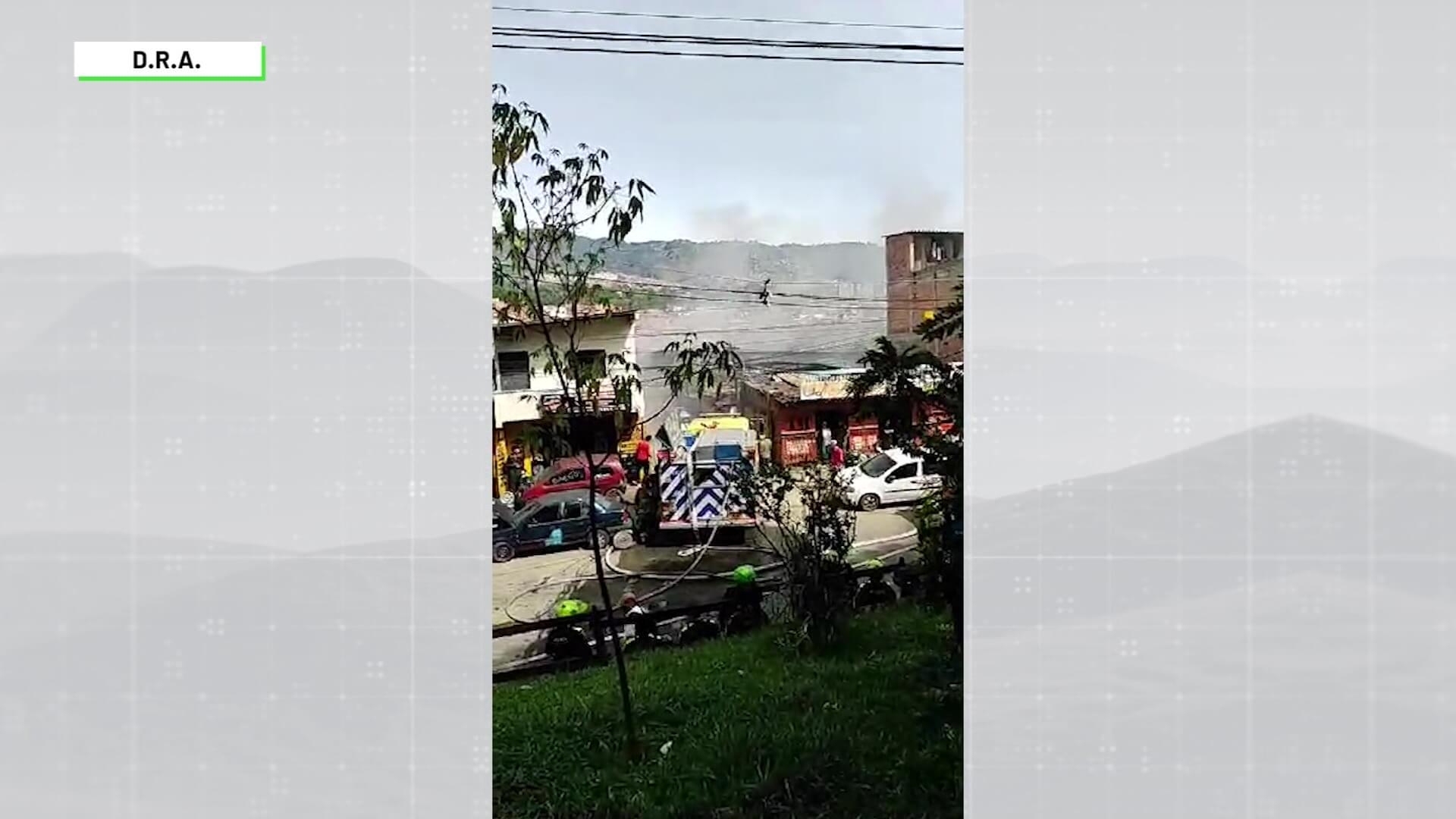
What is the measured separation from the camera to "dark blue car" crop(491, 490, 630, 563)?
217 cm

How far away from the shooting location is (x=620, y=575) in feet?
7.44

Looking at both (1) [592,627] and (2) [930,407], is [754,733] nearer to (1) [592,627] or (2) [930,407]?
(1) [592,627]

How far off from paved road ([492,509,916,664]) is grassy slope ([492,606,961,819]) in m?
0.13

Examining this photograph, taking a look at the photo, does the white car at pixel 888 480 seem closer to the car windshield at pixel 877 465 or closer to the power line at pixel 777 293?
the car windshield at pixel 877 465

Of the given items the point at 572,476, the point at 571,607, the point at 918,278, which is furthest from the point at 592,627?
the point at 918,278

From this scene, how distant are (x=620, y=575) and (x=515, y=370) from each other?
551 millimetres

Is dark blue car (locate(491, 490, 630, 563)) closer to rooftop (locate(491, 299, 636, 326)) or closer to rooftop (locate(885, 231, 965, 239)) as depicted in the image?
rooftop (locate(491, 299, 636, 326))

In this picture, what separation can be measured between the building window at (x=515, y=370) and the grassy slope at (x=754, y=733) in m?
0.68
